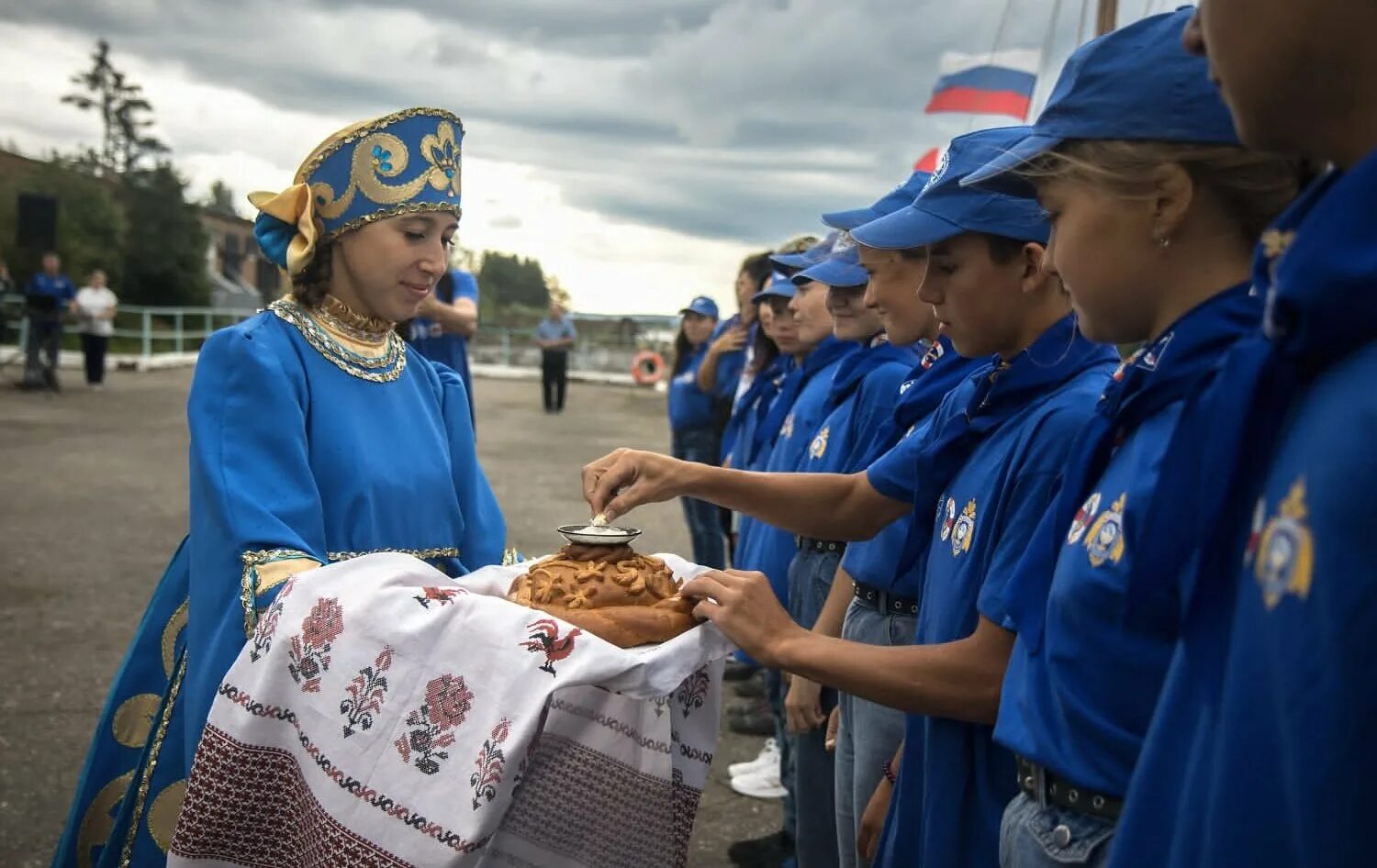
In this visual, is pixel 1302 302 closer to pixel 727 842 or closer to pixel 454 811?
pixel 454 811

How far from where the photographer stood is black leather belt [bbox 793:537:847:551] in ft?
12.2

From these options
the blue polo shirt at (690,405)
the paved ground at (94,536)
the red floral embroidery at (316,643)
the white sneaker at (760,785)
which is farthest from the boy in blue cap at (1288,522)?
the blue polo shirt at (690,405)

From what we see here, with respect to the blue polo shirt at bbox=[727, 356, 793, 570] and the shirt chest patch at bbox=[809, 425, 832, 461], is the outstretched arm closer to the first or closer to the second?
the shirt chest patch at bbox=[809, 425, 832, 461]

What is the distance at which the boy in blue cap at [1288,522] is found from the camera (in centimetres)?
83

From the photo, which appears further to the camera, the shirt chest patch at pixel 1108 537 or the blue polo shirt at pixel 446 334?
the blue polo shirt at pixel 446 334

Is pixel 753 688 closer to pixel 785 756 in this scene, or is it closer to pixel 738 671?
pixel 738 671

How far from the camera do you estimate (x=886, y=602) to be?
9.09ft

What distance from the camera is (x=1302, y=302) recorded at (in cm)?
87

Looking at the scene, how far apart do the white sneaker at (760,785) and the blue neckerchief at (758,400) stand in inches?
60.6

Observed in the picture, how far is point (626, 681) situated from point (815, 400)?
264 cm

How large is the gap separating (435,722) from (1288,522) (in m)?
1.41

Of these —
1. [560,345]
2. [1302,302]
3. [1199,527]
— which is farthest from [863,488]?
[560,345]

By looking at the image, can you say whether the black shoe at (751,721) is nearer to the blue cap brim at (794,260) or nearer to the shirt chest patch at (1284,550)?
the blue cap brim at (794,260)

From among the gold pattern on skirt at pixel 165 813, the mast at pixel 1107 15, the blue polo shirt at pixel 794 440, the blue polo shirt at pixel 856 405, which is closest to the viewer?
the gold pattern on skirt at pixel 165 813
